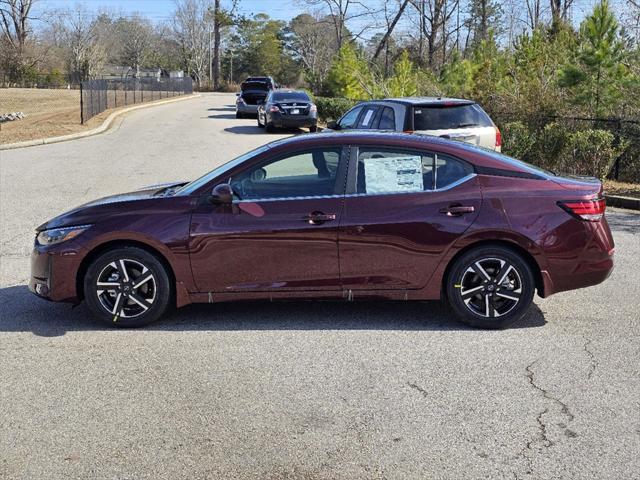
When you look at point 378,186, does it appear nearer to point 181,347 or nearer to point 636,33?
point 181,347

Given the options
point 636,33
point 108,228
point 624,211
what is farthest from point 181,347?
point 636,33

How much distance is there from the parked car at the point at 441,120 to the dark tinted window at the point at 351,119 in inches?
47.3

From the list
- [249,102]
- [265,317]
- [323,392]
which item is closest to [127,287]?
[265,317]

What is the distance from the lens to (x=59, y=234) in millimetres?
6102

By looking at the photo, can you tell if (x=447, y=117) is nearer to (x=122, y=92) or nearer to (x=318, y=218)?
(x=318, y=218)

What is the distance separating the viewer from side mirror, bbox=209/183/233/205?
5910 mm

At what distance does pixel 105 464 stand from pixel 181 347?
1.80 m

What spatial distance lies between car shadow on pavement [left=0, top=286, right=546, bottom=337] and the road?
2 centimetres

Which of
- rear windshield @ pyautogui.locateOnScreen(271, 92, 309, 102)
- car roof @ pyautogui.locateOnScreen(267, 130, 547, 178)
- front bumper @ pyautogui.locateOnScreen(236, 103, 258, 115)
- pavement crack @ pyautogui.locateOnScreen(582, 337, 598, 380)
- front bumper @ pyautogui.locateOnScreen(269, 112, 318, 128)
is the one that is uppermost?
rear windshield @ pyautogui.locateOnScreen(271, 92, 309, 102)

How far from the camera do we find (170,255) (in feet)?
19.6

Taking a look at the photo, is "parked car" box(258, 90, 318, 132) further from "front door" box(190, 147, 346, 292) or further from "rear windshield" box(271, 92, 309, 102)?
"front door" box(190, 147, 346, 292)

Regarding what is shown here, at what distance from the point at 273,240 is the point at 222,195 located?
0.51 metres

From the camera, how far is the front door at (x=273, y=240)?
19.5 feet

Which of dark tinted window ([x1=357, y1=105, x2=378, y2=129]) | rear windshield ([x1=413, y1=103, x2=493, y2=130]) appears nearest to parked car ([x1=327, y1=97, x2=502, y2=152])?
rear windshield ([x1=413, y1=103, x2=493, y2=130])
